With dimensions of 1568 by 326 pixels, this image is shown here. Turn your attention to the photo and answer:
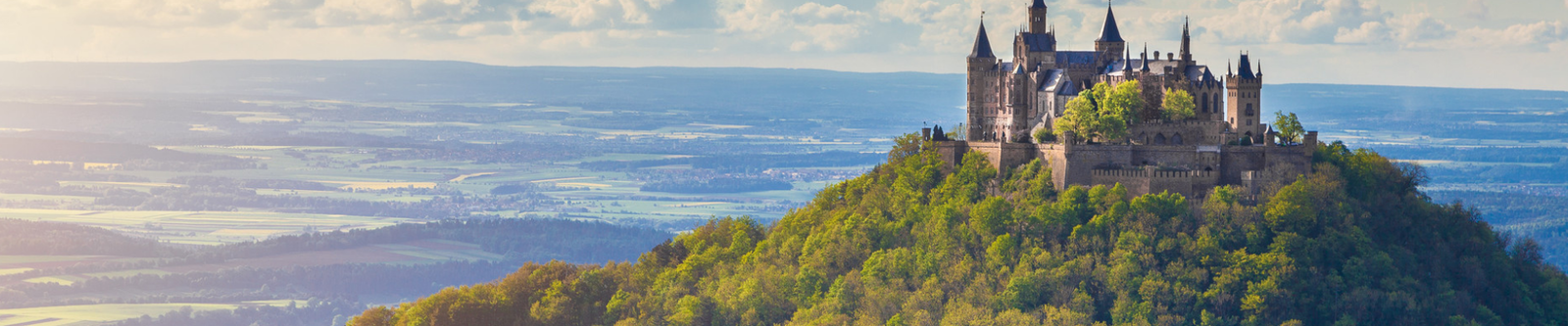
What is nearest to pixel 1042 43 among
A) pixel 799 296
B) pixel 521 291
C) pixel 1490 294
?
pixel 799 296

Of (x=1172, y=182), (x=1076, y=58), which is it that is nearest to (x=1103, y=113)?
(x=1172, y=182)

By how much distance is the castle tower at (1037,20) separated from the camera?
3991 inches

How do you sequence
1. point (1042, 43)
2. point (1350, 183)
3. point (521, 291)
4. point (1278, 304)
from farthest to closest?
point (521, 291)
point (1042, 43)
point (1350, 183)
point (1278, 304)

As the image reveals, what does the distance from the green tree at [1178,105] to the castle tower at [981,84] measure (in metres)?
10.6

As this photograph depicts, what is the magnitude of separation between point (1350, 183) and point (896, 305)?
2196 cm

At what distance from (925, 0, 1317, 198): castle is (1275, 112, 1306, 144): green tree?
45cm

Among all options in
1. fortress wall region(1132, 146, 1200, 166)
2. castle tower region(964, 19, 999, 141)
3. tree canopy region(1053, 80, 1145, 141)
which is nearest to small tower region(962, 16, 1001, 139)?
castle tower region(964, 19, 999, 141)

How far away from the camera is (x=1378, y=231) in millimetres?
89938

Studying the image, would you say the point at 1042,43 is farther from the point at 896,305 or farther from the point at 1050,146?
the point at 896,305

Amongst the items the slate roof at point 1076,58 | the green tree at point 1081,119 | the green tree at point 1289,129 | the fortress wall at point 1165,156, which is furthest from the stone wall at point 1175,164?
the slate roof at point 1076,58

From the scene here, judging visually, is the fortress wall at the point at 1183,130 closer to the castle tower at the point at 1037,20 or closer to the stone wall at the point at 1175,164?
the stone wall at the point at 1175,164

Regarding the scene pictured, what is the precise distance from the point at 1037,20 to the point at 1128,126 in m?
11.0

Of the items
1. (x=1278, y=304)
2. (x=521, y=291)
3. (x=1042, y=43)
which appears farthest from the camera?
(x=521, y=291)

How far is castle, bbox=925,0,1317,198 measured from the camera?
89.4 meters
